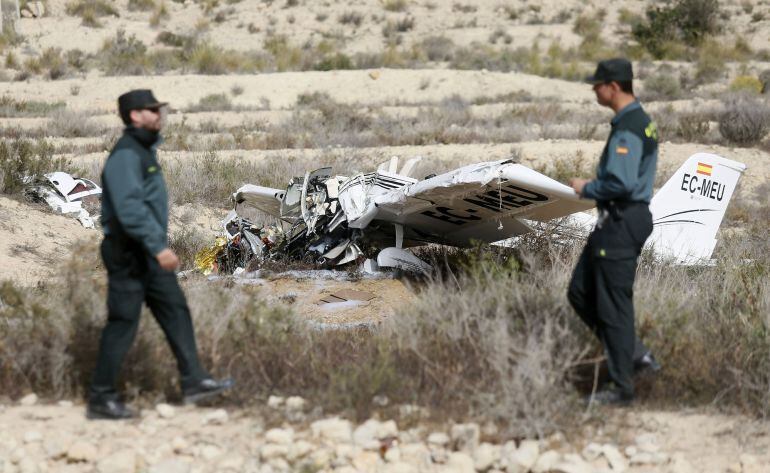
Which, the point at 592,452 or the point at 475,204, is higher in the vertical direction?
the point at 475,204

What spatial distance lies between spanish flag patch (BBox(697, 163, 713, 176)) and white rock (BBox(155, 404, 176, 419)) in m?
7.83

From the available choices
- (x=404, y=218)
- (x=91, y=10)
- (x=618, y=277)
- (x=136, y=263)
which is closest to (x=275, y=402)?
(x=136, y=263)

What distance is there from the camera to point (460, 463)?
5496 millimetres

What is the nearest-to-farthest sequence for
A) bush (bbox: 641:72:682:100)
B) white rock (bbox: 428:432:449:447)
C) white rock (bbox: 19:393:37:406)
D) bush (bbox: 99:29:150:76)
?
white rock (bbox: 428:432:449:447) < white rock (bbox: 19:393:37:406) < bush (bbox: 641:72:682:100) < bush (bbox: 99:29:150:76)

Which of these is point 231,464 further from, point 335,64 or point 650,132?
point 335,64

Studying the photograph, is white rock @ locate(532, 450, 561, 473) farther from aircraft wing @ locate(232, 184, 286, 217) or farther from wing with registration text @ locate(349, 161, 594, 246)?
aircraft wing @ locate(232, 184, 286, 217)

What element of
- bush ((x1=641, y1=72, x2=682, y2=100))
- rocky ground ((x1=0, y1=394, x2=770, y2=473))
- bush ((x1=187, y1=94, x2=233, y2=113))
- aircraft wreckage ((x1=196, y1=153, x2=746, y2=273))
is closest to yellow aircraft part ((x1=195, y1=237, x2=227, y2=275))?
aircraft wreckage ((x1=196, y1=153, x2=746, y2=273))

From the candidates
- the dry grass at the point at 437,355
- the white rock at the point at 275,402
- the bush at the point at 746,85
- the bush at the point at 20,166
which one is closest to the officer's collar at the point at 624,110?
the dry grass at the point at 437,355

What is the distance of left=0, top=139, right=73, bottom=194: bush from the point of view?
1395 cm

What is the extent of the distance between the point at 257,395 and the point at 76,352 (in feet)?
4.20

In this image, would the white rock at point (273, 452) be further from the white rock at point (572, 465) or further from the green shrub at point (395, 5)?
the green shrub at point (395, 5)

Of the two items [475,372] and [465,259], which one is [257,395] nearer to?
[475,372]

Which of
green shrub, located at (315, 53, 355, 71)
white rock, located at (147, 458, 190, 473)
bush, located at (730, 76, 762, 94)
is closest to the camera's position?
white rock, located at (147, 458, 190, 473)

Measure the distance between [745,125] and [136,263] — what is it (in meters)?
19.4
